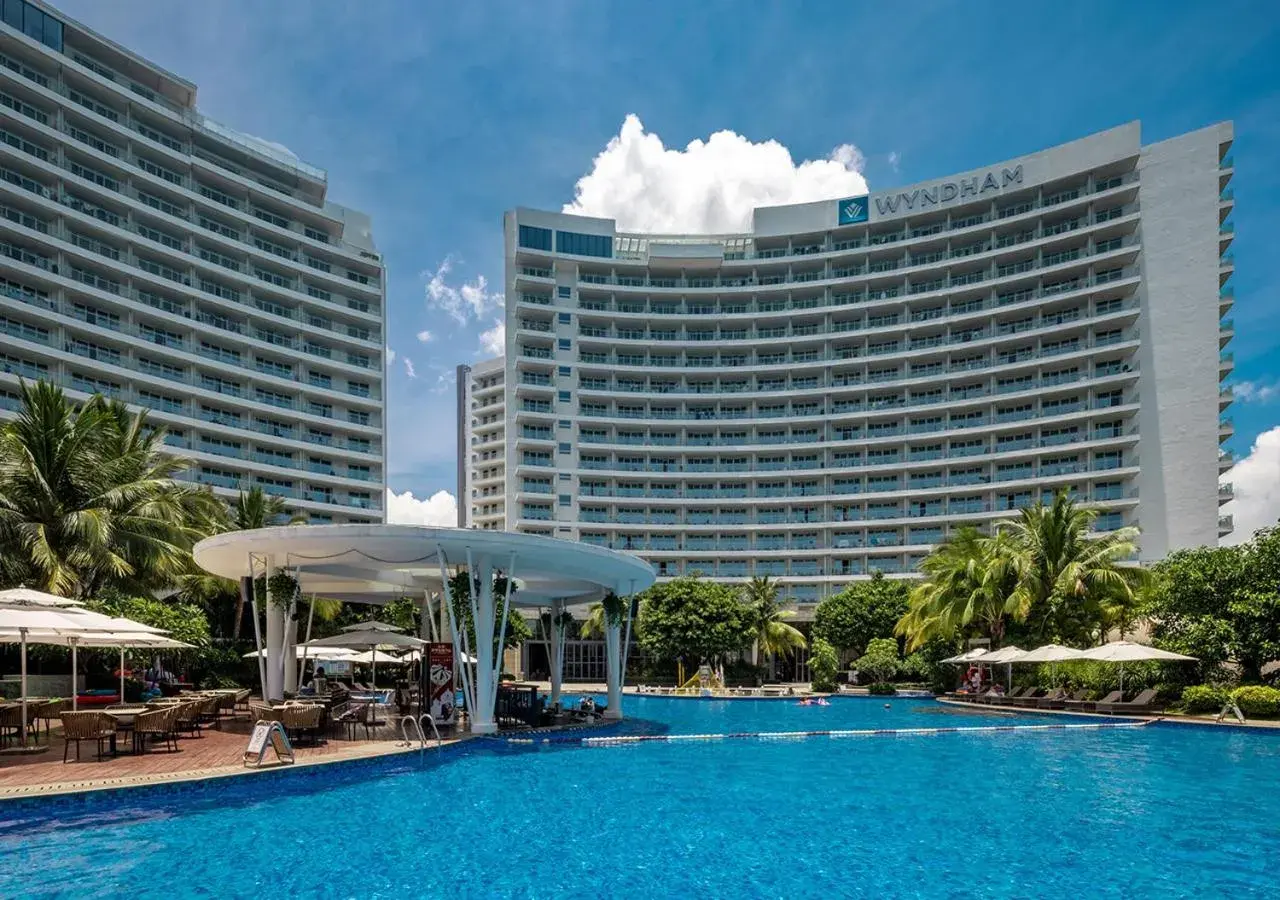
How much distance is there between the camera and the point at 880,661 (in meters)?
47.7

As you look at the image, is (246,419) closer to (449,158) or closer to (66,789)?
(449,158)

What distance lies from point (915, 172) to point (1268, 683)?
56.2m

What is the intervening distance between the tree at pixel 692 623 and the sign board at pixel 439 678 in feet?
98.2

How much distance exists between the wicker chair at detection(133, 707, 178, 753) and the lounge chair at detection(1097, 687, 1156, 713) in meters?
28.3

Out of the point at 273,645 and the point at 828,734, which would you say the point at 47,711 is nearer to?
the point at 273,645

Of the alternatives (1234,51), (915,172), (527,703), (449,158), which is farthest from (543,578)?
(915,172)

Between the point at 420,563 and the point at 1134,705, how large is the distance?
24009 millimetres

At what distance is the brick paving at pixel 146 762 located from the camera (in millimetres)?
13625

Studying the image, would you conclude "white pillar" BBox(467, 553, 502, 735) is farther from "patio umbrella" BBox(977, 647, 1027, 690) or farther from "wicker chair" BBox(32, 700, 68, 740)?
"patio umbrella" BBox(977, 647, 1027, 690)

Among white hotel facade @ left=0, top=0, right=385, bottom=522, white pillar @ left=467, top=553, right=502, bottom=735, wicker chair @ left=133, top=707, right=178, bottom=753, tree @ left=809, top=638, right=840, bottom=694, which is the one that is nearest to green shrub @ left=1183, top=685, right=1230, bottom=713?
tree @ left=809, top=638, right=840, bottom=694

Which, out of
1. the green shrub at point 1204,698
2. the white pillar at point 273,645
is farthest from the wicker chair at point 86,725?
the green shrub at point 1204,698

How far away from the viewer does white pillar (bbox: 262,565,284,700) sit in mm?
22031

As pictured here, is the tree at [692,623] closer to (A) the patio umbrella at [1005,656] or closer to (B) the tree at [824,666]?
(B) the tree at [824,666]

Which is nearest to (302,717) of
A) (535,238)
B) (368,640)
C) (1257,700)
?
(368,640)
